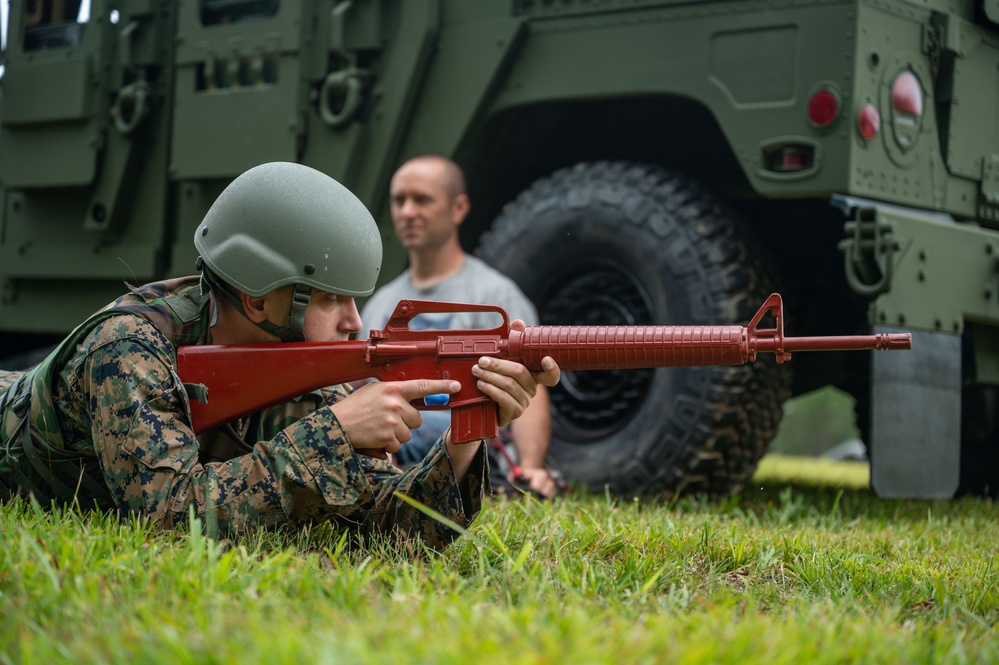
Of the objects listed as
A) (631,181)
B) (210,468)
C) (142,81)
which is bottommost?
(210,468)

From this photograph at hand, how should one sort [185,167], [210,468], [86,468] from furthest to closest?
[185,167] → [86,468] → [210,468]

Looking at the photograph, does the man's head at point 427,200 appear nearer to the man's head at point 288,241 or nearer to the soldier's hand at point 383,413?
the man's head at point 288,241

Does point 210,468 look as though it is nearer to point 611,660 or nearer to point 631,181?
point 611,660

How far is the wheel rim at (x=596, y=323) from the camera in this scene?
4.81 meters

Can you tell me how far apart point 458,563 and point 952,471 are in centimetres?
238

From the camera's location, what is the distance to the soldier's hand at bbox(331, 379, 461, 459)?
2.78 m

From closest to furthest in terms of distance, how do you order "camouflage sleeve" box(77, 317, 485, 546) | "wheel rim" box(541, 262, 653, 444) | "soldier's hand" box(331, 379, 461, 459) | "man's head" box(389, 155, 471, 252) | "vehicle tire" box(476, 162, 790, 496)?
"camouflage sleeve" box(77, 317, 485, 546) < "soldier's hand" box(331, 379, 461, 459) < "vehicle tire" box(476, 162, 790, 496) < "wheel rim" box(541, 262, 653, 444) < "man's head" box(389, 155, 471, 252)

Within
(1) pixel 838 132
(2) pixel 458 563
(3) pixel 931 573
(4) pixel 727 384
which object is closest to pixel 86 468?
(2) pixel 458 563

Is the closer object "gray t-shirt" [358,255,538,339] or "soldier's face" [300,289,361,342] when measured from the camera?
"soldier's face" [300,289,361,342]

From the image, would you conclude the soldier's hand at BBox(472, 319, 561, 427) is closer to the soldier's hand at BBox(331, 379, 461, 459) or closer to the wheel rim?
the soldier's hand at BBox(331, 379, 461, 459)

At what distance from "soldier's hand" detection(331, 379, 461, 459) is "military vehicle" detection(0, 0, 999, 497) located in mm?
1854

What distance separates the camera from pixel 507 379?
286 centimetres

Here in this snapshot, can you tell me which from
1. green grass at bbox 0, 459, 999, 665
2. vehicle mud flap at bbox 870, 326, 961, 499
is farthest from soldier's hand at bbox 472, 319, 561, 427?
vehicle mud flap at bbox 870, 326, 961, 499

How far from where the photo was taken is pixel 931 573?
2969 millimetres
